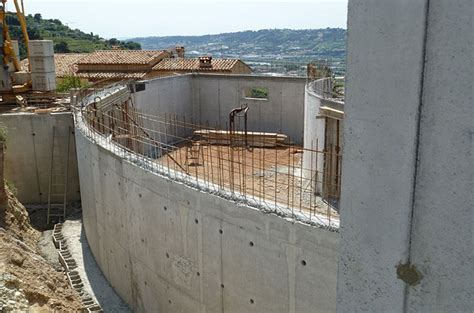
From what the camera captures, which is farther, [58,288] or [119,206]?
[119,206]

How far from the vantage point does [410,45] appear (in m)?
2.60

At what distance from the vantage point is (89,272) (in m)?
12.9

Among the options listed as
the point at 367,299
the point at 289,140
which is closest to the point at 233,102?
the point at 289,140

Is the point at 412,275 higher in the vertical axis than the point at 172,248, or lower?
higher

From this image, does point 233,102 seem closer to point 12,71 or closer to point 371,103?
point 12,71

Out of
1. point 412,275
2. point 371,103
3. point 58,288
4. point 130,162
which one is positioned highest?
point 371,103

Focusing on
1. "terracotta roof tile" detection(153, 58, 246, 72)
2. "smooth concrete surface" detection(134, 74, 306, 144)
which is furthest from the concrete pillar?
"terracotta roof tile" detection(153, 58, 246, 72)

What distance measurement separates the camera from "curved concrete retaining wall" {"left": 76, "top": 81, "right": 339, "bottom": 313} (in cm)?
711

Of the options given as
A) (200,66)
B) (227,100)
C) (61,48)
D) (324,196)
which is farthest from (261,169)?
(61,48)

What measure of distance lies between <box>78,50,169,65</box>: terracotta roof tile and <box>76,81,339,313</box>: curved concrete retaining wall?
72.7 ft

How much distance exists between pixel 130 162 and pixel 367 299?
313 inches

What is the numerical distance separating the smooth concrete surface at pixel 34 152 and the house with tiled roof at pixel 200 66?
13380 mm

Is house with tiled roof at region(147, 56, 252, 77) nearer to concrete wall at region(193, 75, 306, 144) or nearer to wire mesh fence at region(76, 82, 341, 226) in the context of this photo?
concrete wall at region(193, 75, 306, 144)

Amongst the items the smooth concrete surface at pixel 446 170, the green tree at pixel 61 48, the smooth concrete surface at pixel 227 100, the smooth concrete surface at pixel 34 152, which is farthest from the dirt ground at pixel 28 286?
the green tree at pixel 61 48
